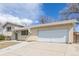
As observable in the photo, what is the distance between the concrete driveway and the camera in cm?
967

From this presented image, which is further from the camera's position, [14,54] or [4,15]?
[4,15]

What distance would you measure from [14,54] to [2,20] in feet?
10.7

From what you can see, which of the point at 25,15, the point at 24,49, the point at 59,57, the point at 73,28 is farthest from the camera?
the point at 73,28

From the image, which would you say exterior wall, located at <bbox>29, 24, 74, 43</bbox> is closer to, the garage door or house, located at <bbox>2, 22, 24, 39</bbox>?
the garage door

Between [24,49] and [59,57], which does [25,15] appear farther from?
[59,57]

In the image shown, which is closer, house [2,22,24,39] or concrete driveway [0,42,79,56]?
concrete driveway [0,42,79,56]

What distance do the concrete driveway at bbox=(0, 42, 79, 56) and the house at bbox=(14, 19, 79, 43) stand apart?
0.43 m

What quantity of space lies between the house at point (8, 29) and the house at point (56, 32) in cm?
41

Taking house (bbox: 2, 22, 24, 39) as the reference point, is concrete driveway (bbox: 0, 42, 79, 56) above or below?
below

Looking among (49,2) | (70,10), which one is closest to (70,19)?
(70,10)

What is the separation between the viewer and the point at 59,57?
30.1 feet

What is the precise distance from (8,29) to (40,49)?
3.03 meters

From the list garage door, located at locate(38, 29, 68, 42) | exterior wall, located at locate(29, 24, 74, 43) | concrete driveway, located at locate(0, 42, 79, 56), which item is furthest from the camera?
exterior wall, located at locate(29, 24, 74, 43)

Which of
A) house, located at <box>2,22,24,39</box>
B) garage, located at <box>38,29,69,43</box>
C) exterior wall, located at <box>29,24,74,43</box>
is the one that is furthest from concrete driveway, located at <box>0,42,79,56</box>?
house, located at <box>2,22,24,39</box>
